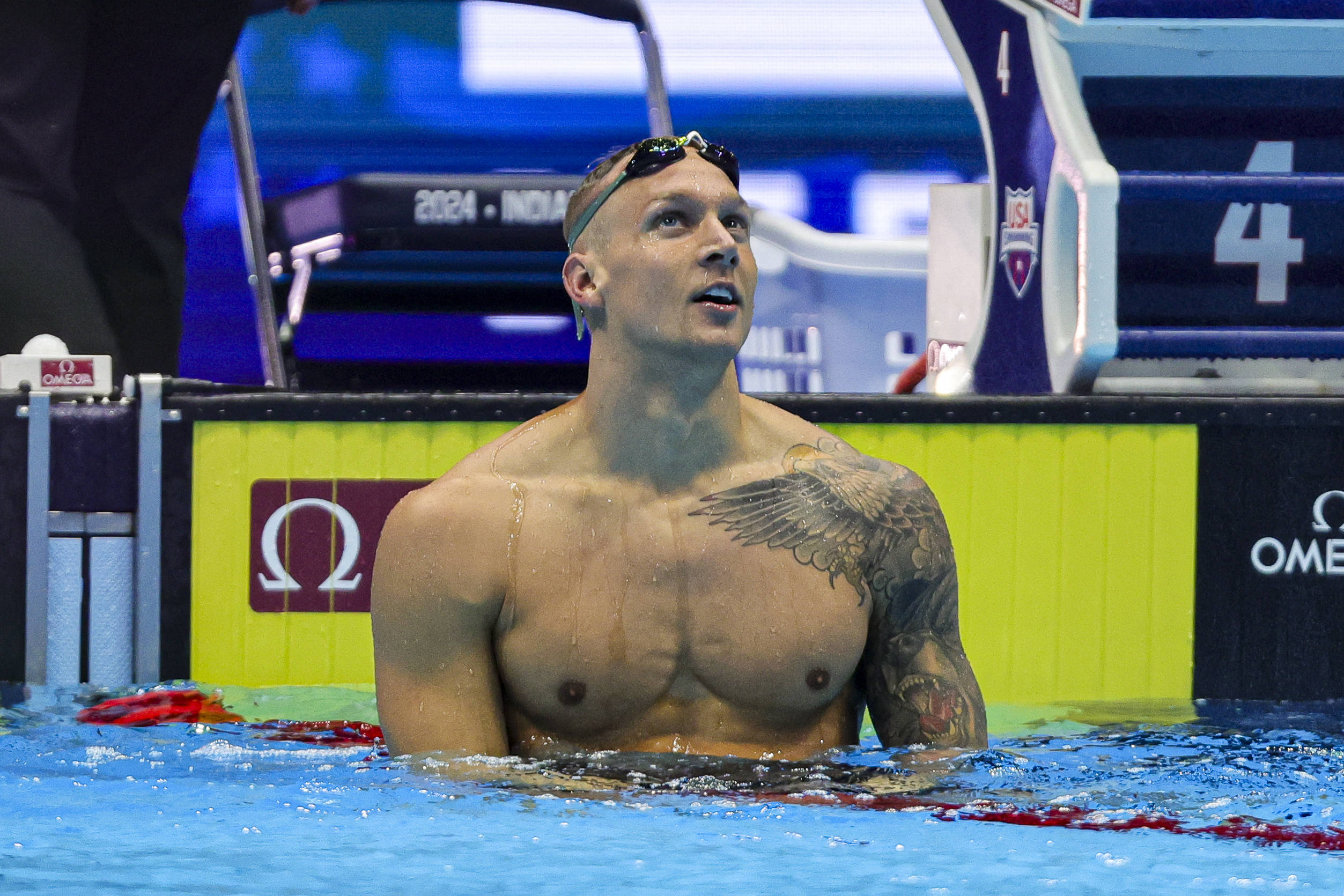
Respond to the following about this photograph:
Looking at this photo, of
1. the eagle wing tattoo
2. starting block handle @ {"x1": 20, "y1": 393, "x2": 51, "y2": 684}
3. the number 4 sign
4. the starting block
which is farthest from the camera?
the number 4 sign

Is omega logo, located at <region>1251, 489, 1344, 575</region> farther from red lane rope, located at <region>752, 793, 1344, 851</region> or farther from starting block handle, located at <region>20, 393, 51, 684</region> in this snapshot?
starting block handle, located at <region>20, 393, 51, 684</region>

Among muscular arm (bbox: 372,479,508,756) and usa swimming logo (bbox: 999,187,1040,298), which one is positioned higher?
usa swimming logo (bbox: 999,187,1040,298)

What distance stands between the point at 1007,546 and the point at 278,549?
6.21ft

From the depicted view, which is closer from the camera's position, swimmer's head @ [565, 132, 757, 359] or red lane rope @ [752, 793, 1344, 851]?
red lane rope @ [752, 793, 1344, 851]

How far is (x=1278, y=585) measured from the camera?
4.27 m

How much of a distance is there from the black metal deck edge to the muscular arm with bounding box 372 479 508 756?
1.59m

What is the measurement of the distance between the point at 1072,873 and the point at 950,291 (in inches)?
153

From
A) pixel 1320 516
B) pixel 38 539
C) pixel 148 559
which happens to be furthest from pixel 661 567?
pixel 1320 516

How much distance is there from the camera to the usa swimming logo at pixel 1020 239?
4.93 meters

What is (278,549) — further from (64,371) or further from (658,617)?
(658,617)

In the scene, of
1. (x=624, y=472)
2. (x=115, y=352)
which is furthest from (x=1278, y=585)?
(x=115, y=352)

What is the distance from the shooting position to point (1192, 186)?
15.1 ft

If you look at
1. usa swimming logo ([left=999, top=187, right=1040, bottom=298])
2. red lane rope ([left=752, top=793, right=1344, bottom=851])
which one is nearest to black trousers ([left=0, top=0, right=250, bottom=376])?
usa swimming logo ([left=999, top=187, right=1040, bottom=298])

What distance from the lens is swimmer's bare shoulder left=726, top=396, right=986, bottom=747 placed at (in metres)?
Answer: 2.78
